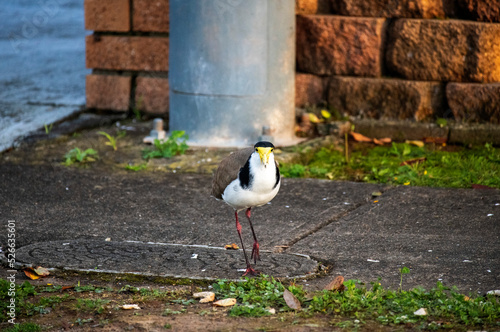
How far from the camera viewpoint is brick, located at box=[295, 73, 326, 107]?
610 cm

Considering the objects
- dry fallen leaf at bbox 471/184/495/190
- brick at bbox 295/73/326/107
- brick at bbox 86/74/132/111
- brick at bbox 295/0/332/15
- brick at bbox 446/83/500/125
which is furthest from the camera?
brick at bbox 86/74/132/111

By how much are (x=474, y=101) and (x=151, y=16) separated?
116 inches

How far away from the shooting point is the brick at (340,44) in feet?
19.1

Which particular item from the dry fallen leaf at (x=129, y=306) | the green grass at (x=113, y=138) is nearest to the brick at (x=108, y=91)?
the green grass at (x=113, y=138)

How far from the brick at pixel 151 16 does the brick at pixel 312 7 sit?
1214mm

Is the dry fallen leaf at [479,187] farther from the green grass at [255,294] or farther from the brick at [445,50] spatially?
the green grass at [255,294]

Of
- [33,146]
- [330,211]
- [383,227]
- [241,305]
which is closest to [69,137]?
[33,146]

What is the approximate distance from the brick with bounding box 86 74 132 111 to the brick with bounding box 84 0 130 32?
1.51 feet

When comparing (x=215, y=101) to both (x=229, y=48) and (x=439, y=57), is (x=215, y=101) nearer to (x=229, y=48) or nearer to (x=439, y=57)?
(x=229, y=48)

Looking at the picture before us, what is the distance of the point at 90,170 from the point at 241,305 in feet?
8.43

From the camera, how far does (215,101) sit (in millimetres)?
5531

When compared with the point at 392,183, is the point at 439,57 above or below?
above

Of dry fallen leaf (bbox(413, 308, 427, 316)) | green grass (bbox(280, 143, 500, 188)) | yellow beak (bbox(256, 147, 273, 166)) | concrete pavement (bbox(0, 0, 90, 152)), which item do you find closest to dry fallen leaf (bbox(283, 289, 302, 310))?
dry fallen leaf (bbox(413, 308, 427, 316))

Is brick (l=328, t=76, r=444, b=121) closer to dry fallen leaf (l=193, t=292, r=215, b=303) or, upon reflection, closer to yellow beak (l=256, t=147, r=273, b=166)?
yellow beak (l=256, t=147, r=273, b=166)
